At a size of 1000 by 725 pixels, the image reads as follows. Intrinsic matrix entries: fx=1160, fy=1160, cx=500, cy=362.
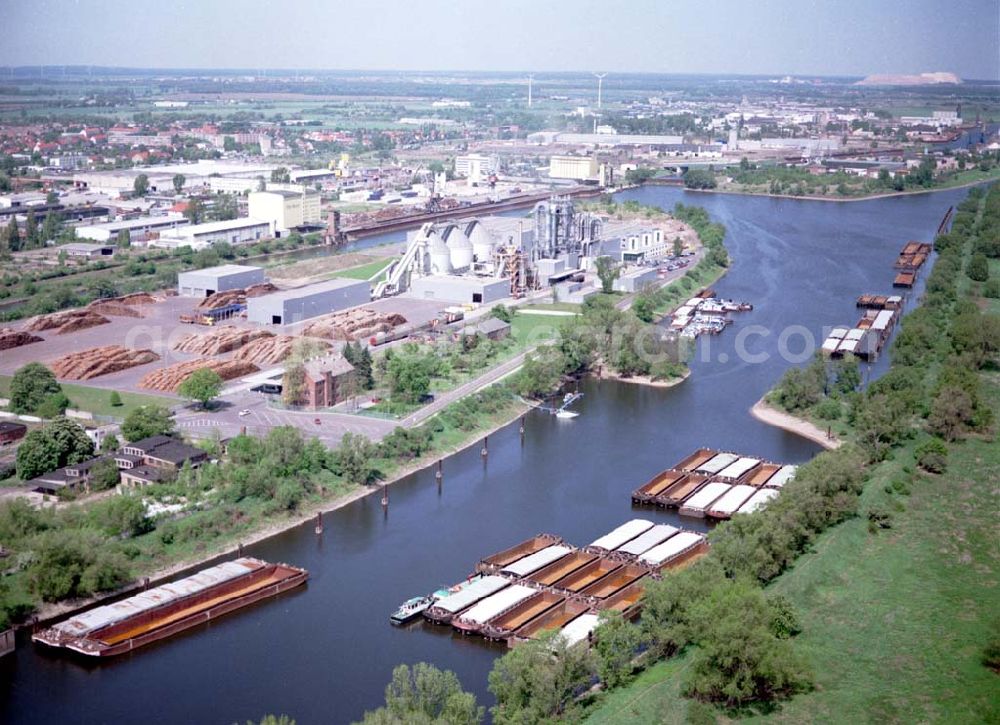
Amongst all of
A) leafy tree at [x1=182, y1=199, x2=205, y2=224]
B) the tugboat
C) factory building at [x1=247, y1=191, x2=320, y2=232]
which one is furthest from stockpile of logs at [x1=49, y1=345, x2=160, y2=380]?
leafy tree at [x1=182, y1=199, x2=205, y2=224]

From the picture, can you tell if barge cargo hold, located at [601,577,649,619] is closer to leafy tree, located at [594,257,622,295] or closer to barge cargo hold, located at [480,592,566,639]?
barge cargo hold, located at [480,592,566,639]

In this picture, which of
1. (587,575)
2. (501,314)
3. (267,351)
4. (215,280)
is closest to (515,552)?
(587,575)

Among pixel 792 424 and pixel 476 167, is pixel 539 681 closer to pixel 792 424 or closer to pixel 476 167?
pixel 792 424

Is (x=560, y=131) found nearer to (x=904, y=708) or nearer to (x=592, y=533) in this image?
(x=592, y=533)

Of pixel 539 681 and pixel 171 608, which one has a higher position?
pixel 539 681

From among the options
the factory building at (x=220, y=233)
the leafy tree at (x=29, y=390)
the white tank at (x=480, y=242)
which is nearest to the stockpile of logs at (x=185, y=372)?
the leafy tree at (x=29, y=390)

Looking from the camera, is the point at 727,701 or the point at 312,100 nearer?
the point at 727,701

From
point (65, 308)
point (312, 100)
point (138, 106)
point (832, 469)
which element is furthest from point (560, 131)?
point (832, 469)

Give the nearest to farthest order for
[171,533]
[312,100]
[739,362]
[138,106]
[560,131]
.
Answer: [171,533]
[739,362]
[560,131]
[138,106]
[312,100]
